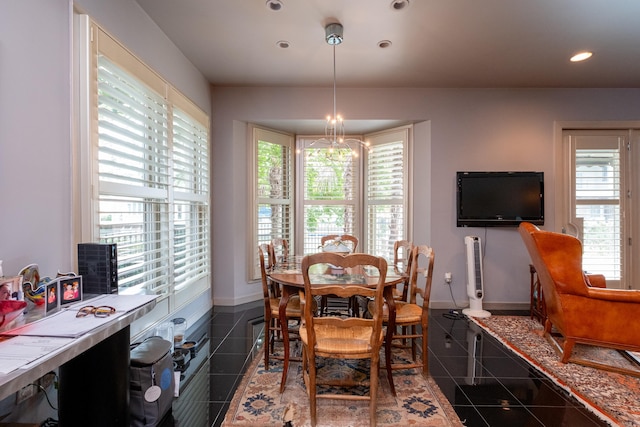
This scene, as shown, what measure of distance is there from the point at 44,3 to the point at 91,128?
0.64 m

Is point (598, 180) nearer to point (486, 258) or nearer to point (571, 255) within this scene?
point (486, 258)

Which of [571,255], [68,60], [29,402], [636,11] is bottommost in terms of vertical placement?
[29,402]

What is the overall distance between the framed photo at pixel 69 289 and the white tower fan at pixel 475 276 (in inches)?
147

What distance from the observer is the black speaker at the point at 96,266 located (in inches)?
64.9

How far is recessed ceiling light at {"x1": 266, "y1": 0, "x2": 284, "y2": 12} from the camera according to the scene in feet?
7.66

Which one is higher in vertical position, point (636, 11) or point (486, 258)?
point (636, 11)

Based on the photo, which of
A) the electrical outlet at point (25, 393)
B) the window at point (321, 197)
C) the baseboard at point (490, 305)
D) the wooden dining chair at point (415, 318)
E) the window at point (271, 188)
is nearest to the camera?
the electrical outlet at point (25, 393)

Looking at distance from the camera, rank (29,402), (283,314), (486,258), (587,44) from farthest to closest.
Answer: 1. (486,258)
2. (587,44)
3. (283,314)
4. (29,402)

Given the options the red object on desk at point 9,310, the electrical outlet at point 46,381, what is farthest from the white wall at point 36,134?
the electrical outlet at point 46,381

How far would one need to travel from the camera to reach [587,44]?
116 inches

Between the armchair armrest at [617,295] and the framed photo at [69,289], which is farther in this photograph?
the armchair armrest at [617,295]

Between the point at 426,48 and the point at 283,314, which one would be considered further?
the point at 426,48

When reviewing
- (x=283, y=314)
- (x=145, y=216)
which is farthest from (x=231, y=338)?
(x=145, y=216)

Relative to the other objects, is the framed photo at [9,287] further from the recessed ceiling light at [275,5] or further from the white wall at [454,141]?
the white wall at [454,141]
